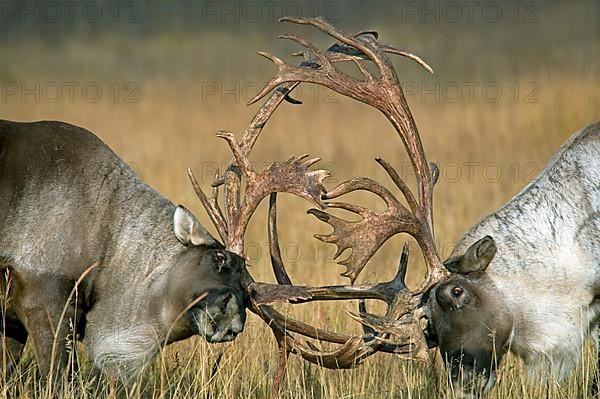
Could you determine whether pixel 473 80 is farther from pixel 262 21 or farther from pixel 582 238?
pixel 582 238

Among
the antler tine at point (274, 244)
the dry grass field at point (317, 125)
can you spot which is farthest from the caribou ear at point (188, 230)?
the dry grass field at point (317, 125)

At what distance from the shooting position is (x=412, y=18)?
102ft

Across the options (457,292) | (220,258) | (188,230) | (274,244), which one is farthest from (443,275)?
(188,230)

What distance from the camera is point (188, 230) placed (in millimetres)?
7207

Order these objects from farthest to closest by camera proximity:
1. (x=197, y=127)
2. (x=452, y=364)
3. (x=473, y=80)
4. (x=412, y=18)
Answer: (x=412, y=18), (x=473, y=80), (x=197, y=127), (x=452, y=364)

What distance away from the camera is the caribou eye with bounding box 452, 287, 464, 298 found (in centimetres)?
708

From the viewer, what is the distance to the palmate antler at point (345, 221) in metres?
7.00

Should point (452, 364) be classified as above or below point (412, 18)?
below

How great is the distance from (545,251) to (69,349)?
2675 millimetres

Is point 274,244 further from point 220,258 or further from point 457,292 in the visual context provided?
point 457,292

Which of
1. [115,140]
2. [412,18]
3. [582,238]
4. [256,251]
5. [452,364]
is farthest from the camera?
[412,18]

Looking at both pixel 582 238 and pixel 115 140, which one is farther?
pixel 115 140

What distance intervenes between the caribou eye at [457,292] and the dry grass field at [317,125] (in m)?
0.51

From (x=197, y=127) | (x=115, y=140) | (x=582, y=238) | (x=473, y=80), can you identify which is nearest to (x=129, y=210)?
(x=582, y=238)
